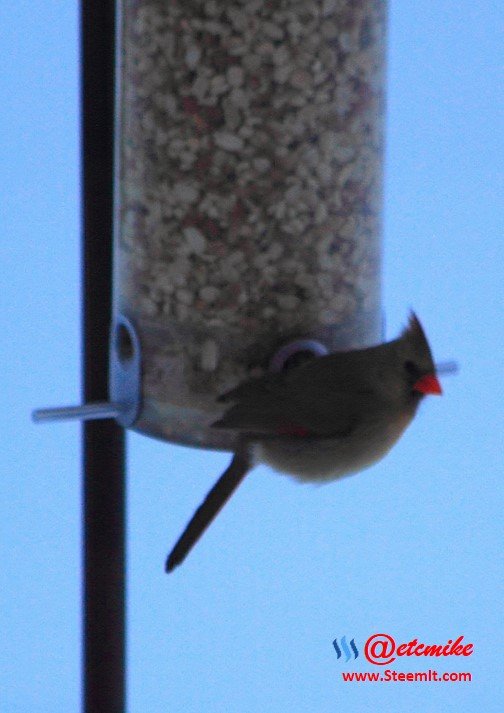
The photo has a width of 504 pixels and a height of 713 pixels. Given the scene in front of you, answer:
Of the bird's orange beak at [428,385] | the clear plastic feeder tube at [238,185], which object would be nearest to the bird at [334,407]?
the bird's orange beak at [428,385]

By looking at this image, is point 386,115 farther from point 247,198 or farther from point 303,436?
point 303,436

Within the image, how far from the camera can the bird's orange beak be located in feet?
5.64

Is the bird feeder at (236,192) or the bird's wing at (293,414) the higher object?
the bird feeder at (236,192)

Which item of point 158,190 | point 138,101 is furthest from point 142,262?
point 138,101

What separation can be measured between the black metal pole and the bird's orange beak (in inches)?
19.8

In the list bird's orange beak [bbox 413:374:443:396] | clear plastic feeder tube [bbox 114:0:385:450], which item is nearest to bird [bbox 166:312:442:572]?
bird's orange beak [bbox 413:374:443:396]

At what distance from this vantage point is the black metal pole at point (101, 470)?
73.0 inches

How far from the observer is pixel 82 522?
1.90 metres

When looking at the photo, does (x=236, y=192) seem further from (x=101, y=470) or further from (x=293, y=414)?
(x=101, y=470)

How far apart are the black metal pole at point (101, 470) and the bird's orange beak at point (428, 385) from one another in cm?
50

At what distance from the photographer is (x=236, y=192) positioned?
1.78 metres

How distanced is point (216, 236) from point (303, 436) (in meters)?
0.33

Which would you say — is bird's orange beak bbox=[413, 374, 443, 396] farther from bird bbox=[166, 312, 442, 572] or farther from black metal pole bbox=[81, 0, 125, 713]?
black metal pole bbox=[81, 0, 125, 713]

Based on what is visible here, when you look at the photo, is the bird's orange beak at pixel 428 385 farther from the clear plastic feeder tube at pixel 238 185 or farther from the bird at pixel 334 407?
the clear plastic feeder tube at pixel 238 185
